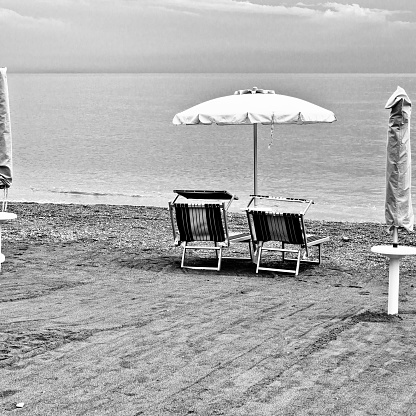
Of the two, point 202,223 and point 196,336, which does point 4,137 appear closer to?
point 202,223

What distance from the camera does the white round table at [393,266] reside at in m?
7.11

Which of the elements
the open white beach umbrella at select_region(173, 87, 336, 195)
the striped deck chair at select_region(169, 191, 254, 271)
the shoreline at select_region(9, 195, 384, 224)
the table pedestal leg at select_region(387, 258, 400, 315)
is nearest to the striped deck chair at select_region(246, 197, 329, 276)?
the striped deck chair at select_region(169, 191, 254, 271)

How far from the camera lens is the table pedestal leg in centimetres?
734

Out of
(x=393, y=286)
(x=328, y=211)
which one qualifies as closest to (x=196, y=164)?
(x=328, y=211)

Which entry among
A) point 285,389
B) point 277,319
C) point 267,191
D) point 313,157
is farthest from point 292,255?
point 313,157

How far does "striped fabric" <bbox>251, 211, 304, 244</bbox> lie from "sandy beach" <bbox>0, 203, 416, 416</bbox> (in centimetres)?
42

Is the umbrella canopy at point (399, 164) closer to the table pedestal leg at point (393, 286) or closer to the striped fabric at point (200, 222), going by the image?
the table pedestal leg at point (393, 286)

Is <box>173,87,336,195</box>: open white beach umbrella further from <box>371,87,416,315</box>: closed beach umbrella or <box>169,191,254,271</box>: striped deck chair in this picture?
<box>371,87,416,315</box>: closed beach umbrella

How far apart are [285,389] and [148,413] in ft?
3.11

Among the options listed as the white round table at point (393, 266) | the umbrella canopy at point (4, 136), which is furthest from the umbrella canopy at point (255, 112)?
the white round table at point (393, 266)

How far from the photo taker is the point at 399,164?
7156 millimetres

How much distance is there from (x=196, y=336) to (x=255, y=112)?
354cm

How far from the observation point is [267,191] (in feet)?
89.5

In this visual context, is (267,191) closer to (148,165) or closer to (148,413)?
(148,165)
